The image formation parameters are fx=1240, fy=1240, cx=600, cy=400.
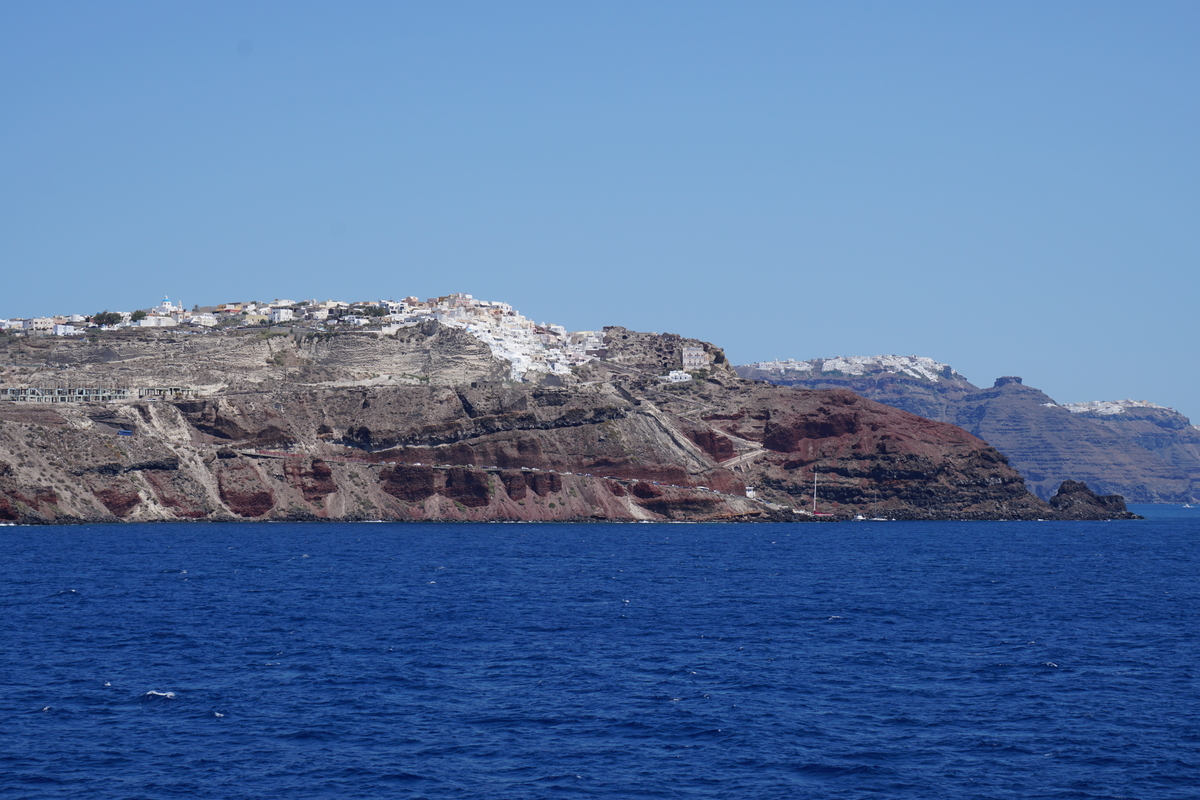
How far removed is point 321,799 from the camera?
103 feet

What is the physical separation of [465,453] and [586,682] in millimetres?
105228

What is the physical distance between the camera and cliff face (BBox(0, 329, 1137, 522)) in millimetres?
136250

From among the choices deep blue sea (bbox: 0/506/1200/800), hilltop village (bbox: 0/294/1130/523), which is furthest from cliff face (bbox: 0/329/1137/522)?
deep blue sea (bbox: 0/506/1200/800)

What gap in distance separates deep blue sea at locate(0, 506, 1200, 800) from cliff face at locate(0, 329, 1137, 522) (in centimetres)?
4831

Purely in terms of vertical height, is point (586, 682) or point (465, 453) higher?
point (465, 453)

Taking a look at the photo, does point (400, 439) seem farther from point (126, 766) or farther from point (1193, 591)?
point (126, 766)

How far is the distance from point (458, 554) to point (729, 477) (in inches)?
2623

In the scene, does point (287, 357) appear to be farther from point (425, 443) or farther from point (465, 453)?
point (465, 453)

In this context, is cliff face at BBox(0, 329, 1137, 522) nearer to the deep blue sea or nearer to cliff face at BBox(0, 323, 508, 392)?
cliff face at BBox(0, 323, 508, 392)

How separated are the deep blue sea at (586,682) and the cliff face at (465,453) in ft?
159

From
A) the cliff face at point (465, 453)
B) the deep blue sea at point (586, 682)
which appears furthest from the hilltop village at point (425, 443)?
the deep blue sea at point (586, 682)

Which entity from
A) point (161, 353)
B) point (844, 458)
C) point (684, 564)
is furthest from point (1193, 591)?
point (161, 353)

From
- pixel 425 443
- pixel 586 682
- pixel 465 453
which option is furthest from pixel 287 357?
pixel 586 682

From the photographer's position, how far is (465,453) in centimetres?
14975
